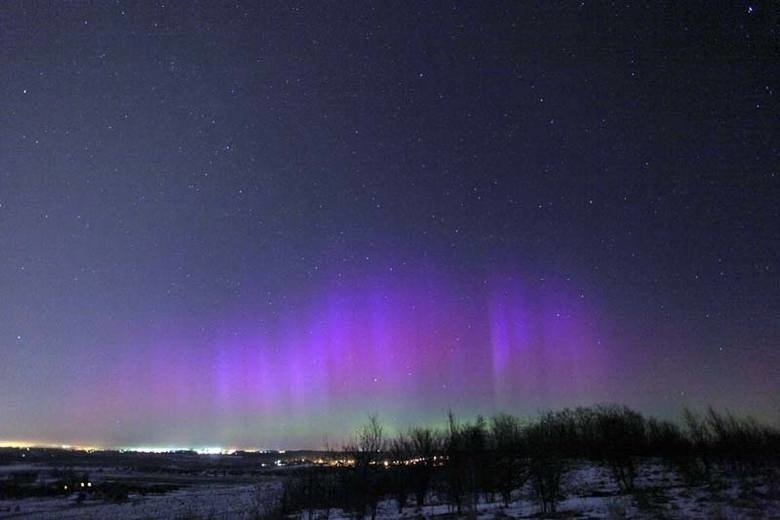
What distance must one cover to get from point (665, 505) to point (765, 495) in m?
5.39

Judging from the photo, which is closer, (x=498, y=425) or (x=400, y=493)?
(x=400, y=493)

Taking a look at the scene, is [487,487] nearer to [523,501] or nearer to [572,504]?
[523,501]

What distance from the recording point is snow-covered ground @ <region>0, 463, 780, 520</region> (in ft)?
75.4

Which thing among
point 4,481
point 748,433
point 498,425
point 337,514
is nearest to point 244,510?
point 337,514

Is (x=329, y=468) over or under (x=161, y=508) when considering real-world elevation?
over

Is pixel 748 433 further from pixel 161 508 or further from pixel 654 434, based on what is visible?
pixel 161 508

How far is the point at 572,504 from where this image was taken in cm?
2900

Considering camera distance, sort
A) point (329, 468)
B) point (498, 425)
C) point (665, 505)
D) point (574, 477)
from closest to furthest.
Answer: point (665, 505) → point (329, 468) → point (574, 477) → point (498, 425)

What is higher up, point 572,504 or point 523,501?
point 572,504

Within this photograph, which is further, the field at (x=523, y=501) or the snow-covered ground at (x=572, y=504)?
the field at (x=523, y=501)

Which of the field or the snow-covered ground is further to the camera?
the field

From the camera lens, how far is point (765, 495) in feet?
84.4

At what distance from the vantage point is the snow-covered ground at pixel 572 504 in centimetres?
2297

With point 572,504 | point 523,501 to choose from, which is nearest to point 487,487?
point 523,501
